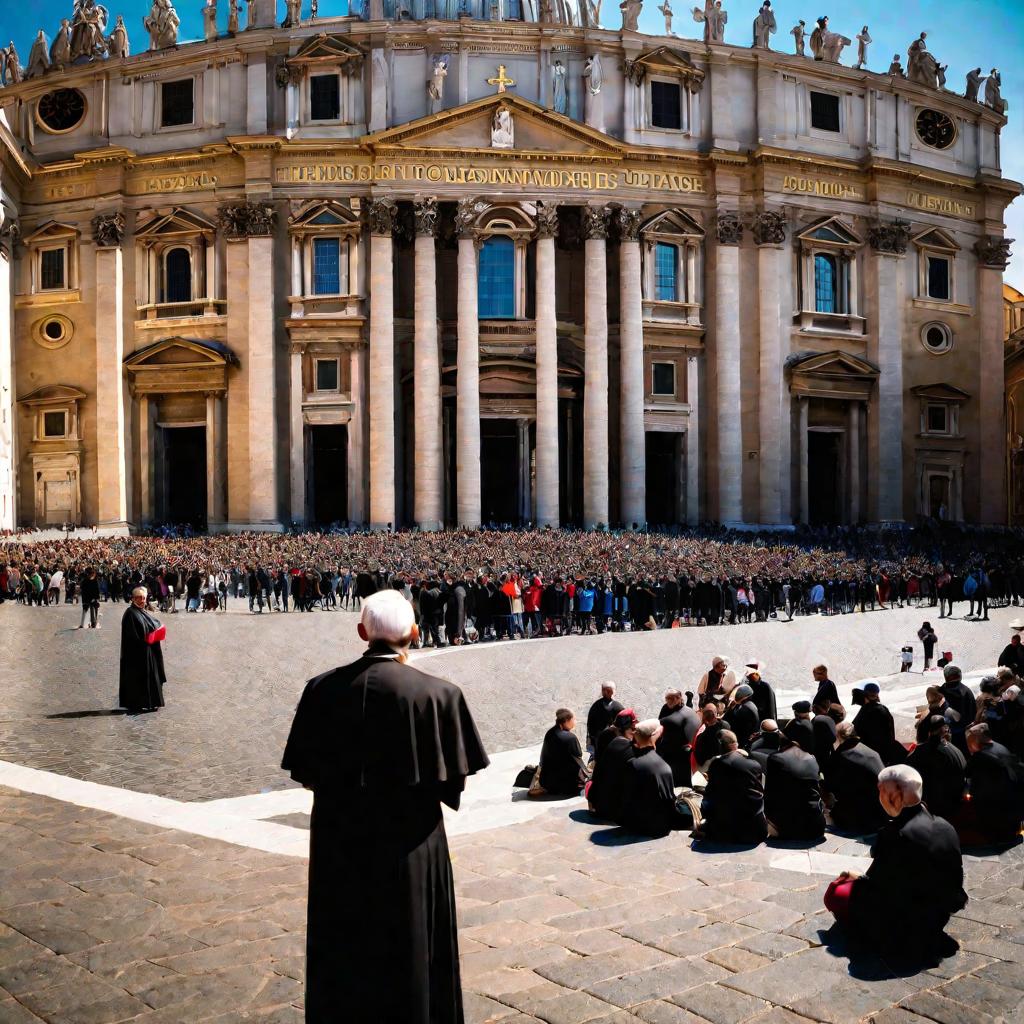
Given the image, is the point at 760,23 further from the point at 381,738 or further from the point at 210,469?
the point at 381,738

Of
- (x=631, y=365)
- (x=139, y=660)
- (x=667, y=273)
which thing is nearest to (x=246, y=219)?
(x=631, y=365)

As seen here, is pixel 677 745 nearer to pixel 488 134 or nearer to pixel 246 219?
pixel 488 134

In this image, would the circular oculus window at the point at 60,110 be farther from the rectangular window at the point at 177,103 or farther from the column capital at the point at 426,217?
the column capital at the point at 426,217

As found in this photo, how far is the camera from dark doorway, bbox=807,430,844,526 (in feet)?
148

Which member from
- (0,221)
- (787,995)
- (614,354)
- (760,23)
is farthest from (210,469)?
(787,995)

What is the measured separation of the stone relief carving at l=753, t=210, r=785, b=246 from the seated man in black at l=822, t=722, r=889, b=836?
3635cm

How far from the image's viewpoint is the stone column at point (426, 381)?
3972 centimetres

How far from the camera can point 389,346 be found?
40062 millimetres

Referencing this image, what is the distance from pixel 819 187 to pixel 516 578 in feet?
87.6

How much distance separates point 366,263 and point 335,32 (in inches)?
338

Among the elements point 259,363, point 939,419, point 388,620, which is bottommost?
point 388,620

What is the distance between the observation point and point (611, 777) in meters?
8.89

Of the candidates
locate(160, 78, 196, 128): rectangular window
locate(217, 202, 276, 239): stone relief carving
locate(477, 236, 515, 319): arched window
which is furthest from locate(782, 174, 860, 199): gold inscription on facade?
locate(160, 78, 196, 128): rectangular window

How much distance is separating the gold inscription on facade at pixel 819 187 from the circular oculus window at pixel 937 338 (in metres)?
6.50
